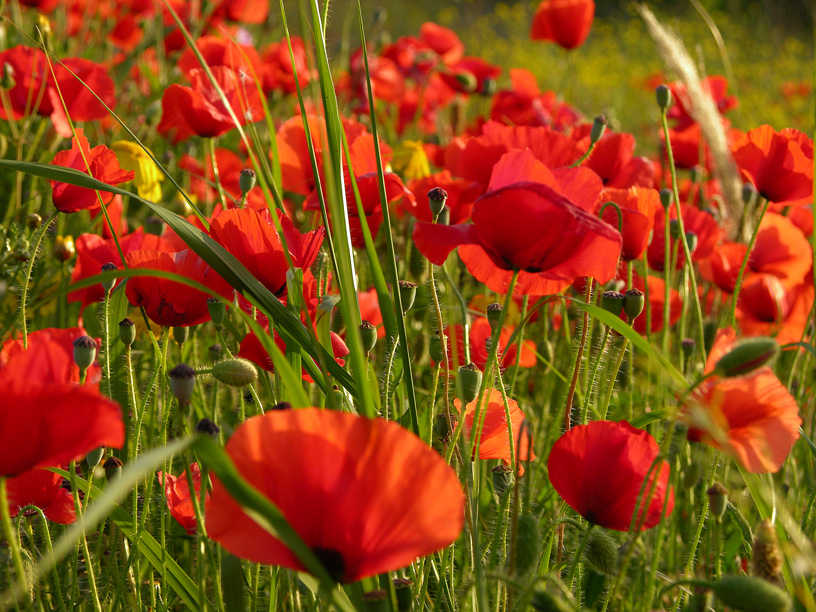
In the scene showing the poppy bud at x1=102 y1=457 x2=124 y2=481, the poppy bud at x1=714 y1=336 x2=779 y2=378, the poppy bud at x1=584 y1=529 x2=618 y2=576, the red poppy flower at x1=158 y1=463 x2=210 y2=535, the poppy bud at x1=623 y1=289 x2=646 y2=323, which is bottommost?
the red poppy flower at x1=158 y1=463 x2=210 y2=535

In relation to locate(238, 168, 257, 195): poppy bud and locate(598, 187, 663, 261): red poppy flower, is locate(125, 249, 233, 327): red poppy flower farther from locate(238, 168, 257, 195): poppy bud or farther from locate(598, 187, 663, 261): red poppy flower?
locate(598, 187, 663, 261): red poppy flower

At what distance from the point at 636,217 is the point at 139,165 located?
2.96 feet

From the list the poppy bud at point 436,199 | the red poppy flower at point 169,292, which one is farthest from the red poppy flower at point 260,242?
the poppy bud at point 436,199

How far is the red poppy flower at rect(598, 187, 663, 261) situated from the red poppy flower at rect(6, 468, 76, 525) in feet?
2.46

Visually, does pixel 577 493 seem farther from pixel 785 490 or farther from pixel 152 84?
pixel 152 84

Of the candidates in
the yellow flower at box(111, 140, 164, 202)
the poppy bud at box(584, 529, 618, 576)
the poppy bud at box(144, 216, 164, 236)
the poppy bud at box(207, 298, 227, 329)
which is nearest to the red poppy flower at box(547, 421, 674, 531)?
the poppy bud at box(584, 529, 618, 576)

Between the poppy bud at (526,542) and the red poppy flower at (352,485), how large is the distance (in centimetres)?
13

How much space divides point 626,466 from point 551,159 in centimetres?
63

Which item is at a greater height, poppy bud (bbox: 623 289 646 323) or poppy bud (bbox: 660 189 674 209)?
poppy bud (bbox: 660 189 674 209)

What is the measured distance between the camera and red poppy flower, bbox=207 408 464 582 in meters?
0.47

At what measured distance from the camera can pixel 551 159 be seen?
3.97ft

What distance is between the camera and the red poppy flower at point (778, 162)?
1179 mm

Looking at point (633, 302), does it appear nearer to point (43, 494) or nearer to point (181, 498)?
point (181, 498)

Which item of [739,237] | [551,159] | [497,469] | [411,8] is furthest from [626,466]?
[411,8]
